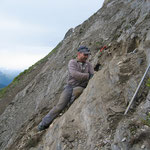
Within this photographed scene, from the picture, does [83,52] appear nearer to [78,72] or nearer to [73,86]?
[78,72]

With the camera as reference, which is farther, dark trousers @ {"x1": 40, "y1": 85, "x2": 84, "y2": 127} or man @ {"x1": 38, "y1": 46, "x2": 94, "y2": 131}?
dark trousers @ {"x1": 40, "y1": 85, "x2": 84, "y2": 127}

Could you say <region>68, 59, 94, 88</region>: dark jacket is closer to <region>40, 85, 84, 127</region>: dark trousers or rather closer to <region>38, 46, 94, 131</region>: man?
<region>38, 46, 94, 131</region>: man

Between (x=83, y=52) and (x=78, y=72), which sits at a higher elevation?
(x=83, y=52)

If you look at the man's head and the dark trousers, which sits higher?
the man's head

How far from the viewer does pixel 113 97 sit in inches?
225

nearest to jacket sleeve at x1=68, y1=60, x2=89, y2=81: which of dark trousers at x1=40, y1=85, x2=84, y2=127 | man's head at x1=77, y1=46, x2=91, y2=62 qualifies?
man's head at x1=77, y1=46, x2=91, y2=62

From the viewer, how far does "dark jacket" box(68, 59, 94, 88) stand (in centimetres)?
707

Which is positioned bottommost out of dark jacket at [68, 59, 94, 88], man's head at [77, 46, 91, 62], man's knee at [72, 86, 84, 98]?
man's knee at [72, 86, 84, 98]

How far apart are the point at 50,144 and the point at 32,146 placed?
108 cm

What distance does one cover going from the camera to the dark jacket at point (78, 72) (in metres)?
7.07

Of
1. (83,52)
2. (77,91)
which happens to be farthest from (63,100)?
(83,52)

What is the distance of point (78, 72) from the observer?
7043 millimetres

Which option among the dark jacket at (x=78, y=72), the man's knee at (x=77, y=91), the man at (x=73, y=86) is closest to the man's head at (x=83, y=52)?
the man at (x=73, y=86)

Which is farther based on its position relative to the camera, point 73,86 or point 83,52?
point 73,86
